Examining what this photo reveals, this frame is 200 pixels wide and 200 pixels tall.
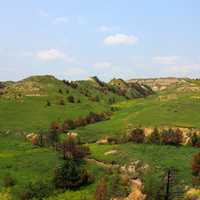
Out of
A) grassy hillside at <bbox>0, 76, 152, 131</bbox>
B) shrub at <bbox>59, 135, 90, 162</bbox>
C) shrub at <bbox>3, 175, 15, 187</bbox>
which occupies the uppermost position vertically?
grassy hillside at <bbox>0, 76, 152, 131</bbox>

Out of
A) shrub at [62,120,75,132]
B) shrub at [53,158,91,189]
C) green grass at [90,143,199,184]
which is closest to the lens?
shrub at [53,158,91,189]

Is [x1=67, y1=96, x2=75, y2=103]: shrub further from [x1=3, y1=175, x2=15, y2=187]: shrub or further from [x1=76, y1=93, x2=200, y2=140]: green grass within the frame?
[x1=3, y1=175, x2=15, y2=187]: shrub

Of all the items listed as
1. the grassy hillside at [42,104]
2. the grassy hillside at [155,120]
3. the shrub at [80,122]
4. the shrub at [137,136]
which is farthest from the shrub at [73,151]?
the shrub at [80,122]

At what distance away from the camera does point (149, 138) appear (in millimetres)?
85438

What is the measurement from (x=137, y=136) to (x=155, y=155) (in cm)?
1555

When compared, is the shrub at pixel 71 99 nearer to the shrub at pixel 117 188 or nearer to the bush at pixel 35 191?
the shrub at pixel 117 188

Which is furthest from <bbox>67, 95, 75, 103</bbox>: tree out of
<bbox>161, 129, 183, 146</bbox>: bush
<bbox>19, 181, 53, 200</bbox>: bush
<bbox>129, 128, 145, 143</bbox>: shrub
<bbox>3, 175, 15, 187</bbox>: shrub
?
<bbox>19, 181, 53, 200</bbox>: bush

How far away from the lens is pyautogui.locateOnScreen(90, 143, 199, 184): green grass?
63.5 meters

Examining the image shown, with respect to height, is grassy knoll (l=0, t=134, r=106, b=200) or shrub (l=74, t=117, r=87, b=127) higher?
shrub (l=74, t=117, r=87, b=127)

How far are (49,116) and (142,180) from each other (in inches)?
2535

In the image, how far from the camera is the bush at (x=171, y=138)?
83500mm

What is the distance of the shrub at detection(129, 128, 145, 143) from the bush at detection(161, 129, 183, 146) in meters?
4.57

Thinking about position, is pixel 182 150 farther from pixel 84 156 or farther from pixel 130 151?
pixel 84 156

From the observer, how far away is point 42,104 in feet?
442
